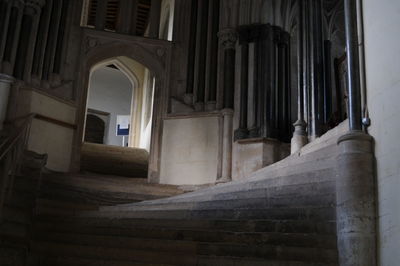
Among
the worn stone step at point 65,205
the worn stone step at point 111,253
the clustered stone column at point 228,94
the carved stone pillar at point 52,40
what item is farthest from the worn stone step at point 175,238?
the carved stone pillar at point 52,40

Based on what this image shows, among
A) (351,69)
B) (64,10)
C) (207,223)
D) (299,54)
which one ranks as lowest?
(207,223)

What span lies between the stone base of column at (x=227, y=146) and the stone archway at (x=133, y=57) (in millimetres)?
1079

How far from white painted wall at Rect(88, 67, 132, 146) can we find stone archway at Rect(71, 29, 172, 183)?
6.71 metres

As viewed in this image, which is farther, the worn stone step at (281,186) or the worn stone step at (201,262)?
the worn stone step at (281,186)

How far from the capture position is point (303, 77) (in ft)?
27.8

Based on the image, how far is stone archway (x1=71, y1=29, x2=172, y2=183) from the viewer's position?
8.95m

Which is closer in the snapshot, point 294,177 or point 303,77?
point 294,177

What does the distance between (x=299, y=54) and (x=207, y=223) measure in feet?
15.8

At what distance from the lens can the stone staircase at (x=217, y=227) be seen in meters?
3.96

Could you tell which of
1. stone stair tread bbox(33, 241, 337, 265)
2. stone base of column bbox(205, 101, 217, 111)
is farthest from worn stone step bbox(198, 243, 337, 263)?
stone base of column bbox(205, 101, 217, 111)

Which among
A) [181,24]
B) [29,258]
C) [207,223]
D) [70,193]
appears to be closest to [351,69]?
[207,223]

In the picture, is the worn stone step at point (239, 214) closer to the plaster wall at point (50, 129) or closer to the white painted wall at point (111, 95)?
the plaster wall at point (50, 129)

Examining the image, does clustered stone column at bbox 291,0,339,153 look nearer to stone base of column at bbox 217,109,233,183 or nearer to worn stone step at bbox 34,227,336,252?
stone base of column at bbox 217,109,233,183

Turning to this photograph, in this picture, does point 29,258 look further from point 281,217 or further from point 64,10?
point 64,10
